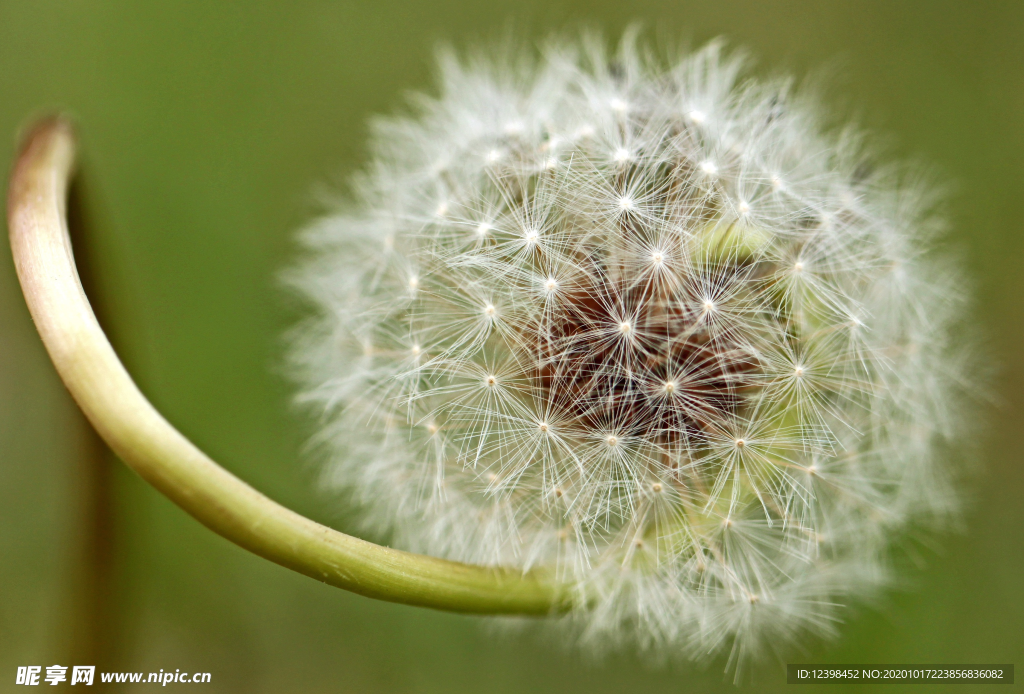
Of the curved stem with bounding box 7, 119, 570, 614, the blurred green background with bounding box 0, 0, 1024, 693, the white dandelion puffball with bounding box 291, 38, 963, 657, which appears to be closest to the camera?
the curved stem with bounding box 7, 119, 570, 614

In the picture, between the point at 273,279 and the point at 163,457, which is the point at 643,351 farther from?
the point at 273,279

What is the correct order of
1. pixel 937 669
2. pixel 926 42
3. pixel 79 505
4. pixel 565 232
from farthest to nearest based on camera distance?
pixel 926 42, pixel 937 669, pixel 79 505, pixel 565 232

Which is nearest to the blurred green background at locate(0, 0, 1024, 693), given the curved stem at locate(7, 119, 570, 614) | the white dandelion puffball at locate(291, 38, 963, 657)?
the white dandelion puffball at locate(291, 38, 963, 657)

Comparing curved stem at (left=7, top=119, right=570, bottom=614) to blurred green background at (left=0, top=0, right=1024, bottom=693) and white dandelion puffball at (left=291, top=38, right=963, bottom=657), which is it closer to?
white dandelion puffball at (left=291, top=38, right=963, bottom=657)

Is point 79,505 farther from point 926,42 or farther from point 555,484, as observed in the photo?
point 926,42

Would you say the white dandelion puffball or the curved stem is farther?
the white dandelion puffball

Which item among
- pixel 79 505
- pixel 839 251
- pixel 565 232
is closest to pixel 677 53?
pixel 839 251

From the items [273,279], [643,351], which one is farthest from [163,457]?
[273,279]
